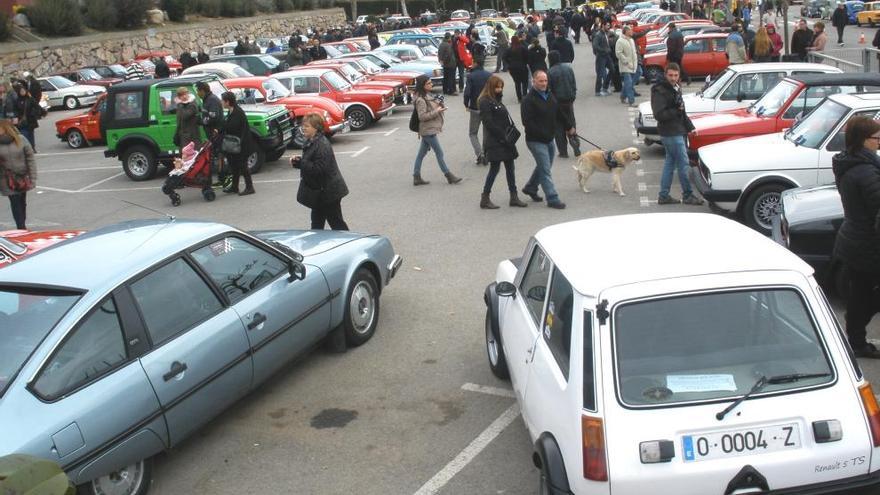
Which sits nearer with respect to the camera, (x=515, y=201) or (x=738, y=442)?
(x=738, y=442)

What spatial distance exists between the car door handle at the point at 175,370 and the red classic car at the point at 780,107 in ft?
28.8

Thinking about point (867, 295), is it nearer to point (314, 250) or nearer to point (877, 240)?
Result: point (877, 240)

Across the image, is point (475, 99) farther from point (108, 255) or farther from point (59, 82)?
point (59, 82)

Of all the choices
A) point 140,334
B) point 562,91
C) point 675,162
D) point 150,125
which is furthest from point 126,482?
point 150,125

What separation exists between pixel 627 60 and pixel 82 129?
13.4m

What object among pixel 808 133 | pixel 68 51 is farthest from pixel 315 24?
pixel 808 133

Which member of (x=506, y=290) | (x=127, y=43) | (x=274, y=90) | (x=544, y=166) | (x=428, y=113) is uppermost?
(x=127, y=43)

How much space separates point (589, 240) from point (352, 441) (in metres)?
2.10

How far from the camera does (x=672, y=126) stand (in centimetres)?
1105

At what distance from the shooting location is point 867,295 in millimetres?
6195

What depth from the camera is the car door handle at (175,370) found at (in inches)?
205

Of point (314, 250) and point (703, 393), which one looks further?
point (314, 250)

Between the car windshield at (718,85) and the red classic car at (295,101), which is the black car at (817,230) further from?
the red classic car at (295,101)

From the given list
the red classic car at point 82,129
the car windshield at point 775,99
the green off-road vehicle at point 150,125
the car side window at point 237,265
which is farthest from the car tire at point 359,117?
the car side window at point 237,265
